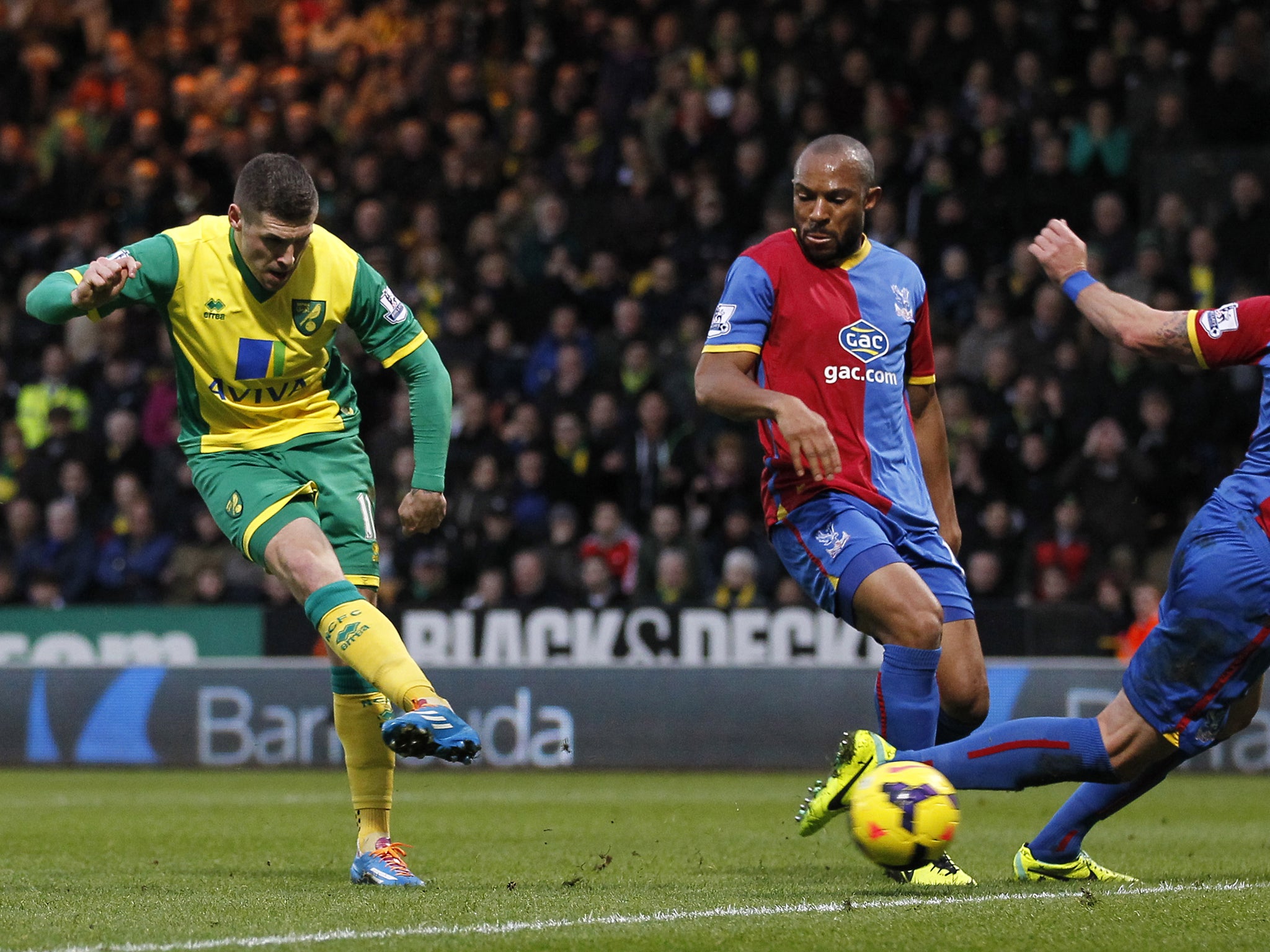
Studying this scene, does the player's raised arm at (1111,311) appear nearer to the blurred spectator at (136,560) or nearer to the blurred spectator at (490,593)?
the blurred spectator at (490,593)

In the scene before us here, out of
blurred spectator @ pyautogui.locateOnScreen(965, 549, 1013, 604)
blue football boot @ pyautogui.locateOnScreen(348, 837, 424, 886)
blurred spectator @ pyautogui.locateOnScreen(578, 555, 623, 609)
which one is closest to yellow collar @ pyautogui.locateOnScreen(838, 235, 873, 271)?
blue football boot @ pyautogui.locateOnScreen(348, 837, 424, 886)

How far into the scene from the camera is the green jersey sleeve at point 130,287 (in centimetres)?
568

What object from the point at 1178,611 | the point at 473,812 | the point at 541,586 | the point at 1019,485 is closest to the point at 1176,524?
the point at 1019,485

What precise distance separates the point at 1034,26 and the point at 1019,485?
458 cm

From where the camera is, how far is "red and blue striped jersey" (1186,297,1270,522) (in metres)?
5.19

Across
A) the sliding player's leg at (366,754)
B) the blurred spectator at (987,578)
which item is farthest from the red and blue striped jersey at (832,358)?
the blurred spectator at (987,578)

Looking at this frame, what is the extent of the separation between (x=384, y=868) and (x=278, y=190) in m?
2.23

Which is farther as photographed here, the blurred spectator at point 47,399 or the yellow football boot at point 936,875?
the blurred spectator at point 47,399

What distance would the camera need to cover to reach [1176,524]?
13.1 m

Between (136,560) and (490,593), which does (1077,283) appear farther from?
(136,560)

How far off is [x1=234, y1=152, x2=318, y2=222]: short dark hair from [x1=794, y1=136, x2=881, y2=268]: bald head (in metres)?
1.63

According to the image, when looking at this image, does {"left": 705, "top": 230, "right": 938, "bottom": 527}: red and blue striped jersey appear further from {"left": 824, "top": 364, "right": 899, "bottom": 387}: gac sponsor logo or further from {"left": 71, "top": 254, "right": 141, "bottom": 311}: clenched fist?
{"left": 71, "top": 254, "right": 141, "bottom": 311}: clenched fist

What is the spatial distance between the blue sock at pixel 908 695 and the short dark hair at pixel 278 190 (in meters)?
2.35

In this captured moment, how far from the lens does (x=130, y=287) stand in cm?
589
